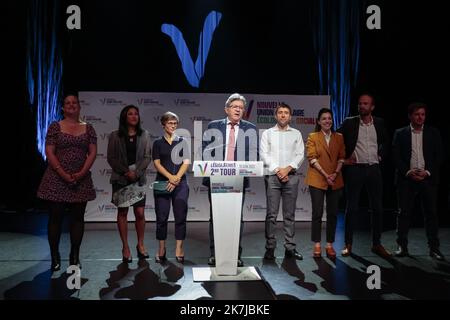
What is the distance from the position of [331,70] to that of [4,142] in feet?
18.7

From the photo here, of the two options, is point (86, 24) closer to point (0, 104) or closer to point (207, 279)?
point (0, 104)

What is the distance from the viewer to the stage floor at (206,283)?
131 inches

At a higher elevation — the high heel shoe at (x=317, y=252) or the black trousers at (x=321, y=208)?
the black trousers at (x=321, y=208)

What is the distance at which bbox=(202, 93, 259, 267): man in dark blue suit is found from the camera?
13.1 feet

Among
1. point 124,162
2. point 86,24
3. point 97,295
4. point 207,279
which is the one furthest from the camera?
point 86,24

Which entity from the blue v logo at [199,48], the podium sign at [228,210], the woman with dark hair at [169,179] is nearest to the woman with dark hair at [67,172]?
the woman with dark hair at [169,179]

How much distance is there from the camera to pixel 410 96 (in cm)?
753

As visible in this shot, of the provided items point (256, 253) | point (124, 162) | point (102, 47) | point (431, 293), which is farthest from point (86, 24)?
point (431, 293)

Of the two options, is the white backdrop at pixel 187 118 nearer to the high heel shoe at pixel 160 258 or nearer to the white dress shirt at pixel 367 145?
the white dress shirt at pixel 367 145

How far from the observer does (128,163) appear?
4.29 metres

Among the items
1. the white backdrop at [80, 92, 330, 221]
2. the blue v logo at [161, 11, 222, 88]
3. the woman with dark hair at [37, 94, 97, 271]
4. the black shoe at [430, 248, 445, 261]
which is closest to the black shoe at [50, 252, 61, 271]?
the woman with dark hair at [37, 94, 97, 271]

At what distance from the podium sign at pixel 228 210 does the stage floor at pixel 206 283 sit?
236 millimetres

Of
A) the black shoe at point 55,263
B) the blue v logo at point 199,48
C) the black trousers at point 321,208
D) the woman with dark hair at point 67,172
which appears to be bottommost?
the black shoe at point 55,263

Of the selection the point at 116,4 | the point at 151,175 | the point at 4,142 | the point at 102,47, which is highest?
the point at 116,4
